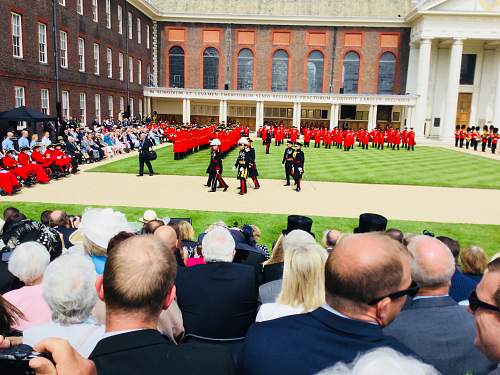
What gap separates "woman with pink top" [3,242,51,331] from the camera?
3.45 m

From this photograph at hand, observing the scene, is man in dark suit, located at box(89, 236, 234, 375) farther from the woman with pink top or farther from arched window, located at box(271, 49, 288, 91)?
arched window, located at box(271, 49, 288, 91)

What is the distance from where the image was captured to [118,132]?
29266 millimetres

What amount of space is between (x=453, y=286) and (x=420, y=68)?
4581 cm

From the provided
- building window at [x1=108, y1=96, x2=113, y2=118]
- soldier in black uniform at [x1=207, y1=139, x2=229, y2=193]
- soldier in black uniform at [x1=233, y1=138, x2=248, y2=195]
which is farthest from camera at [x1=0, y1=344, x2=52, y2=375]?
building window at [x1=108, y1=96, x2=113, y2=118]

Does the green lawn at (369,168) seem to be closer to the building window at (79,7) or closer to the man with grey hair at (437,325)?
the building window at (79,7)

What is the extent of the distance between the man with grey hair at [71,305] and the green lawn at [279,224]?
741cm

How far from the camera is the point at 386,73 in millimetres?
51219

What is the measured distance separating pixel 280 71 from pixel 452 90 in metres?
18.3

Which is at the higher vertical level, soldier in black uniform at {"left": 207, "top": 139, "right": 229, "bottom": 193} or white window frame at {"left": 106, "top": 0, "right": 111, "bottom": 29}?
white window frame at {"left": 106, "top": 0, "right": 111, "bottom": 29}

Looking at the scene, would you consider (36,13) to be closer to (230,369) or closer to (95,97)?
(95,97)

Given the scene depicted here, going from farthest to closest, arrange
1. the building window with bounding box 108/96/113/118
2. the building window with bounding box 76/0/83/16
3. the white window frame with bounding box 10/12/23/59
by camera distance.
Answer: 1. the building window with bounding box 108/96/113/118
2. the building window with bounding box 76/0/83/16
3. the white window frame with bounding box 10/12/23/59

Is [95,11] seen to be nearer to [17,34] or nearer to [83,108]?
[83,108]

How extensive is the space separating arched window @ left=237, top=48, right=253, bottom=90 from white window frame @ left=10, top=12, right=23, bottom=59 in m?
29.7

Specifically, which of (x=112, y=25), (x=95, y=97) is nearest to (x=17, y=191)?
(x=95, y=97)
